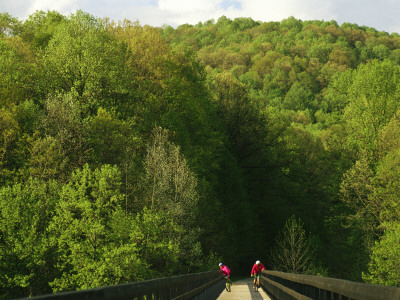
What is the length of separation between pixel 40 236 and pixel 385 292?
4282 centimetres

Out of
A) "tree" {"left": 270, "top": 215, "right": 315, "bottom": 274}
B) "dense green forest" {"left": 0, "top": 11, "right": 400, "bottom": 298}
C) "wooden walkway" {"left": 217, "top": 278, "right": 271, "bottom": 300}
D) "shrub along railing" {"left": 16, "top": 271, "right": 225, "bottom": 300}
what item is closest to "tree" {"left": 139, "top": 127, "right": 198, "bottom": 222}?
"dense green forest" {"left": 0, "top": 11, "right": 400, "bottom": 298}

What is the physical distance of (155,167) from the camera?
47125 millimetres

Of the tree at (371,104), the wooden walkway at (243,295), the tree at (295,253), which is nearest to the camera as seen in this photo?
the wooden walkway at (243,295)

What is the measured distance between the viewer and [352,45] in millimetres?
139500

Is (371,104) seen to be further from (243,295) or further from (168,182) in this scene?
(243,295)

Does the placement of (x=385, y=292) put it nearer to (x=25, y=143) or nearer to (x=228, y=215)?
(x=25, y=143)

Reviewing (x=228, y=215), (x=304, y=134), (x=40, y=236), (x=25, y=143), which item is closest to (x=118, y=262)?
(x=40, y=236)

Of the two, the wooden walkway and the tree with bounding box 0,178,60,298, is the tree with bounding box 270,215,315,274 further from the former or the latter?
the wooden walkway

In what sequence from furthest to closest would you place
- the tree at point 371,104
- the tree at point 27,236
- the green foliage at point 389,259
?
the tree at point 371,104 → the green foliage at point 389,259 → the tree at point 27,236

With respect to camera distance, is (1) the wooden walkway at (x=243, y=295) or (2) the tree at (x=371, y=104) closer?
(1) the wooden walkway at (x=243, y=295)

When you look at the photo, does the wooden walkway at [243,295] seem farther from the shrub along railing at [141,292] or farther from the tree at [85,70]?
the tree at [85,70]

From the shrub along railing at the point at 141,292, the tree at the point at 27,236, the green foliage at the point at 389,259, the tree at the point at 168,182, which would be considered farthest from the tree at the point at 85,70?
the shrub along railing at the point at 141,292

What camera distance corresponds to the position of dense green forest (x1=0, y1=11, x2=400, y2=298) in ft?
139

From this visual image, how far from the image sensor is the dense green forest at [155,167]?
42.3 meters
